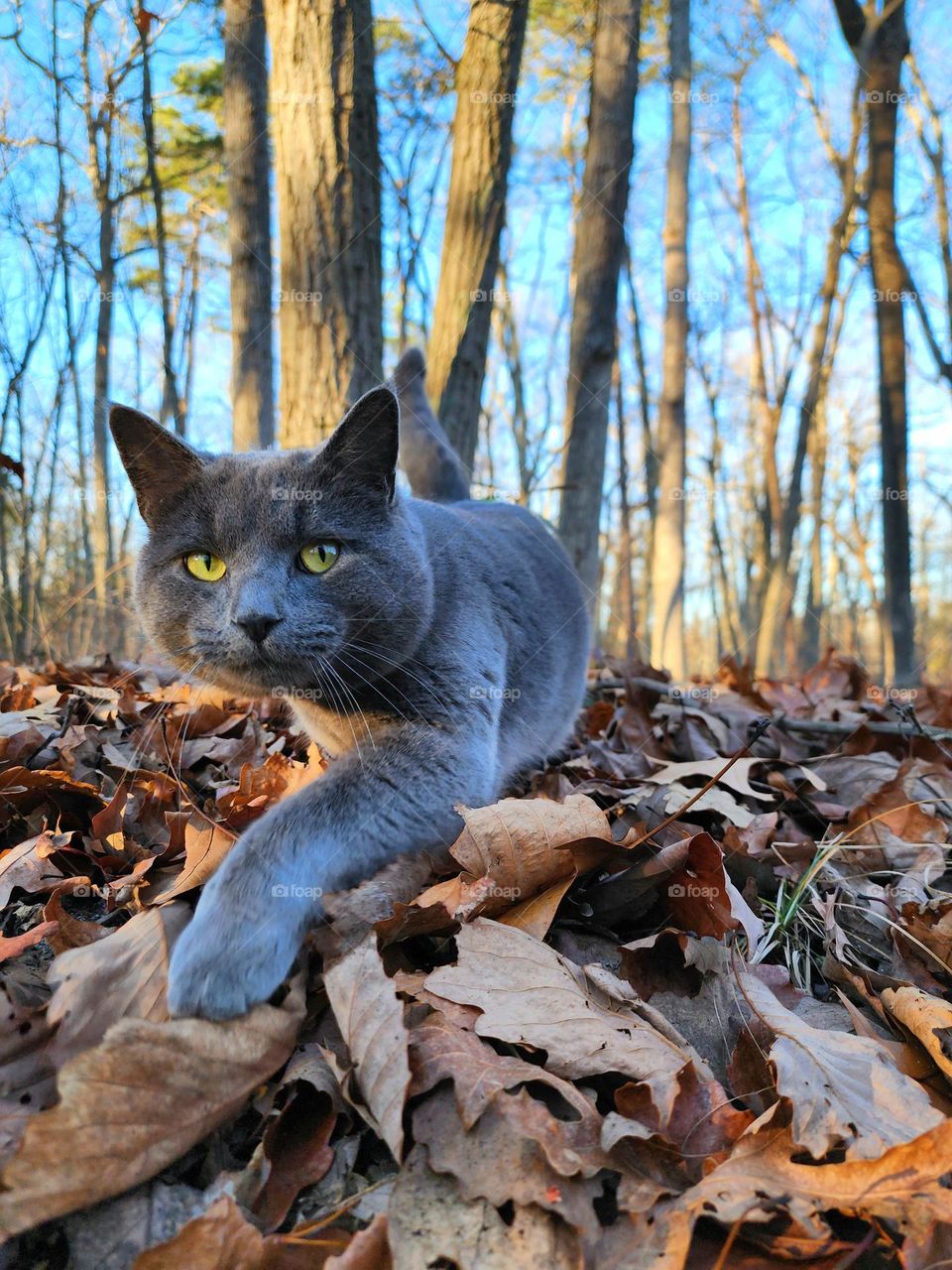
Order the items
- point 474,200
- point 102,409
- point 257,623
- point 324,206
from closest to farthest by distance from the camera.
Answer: point 257,623 < point 324,206 < point 474,200 < point 102,409

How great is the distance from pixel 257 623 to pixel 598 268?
4835mm

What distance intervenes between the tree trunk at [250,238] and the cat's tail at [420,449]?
2099 millimetres

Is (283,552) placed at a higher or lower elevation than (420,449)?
lower

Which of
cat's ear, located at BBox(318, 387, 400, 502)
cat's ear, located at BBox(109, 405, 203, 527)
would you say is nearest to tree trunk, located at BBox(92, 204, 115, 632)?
cat's ear, located at BBox(109, 405, 203, 527)

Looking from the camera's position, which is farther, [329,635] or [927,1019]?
[329,635]

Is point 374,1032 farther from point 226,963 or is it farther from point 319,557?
point 319,557

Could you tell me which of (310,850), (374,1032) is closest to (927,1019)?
(374,1032)

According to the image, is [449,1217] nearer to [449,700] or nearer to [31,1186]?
[31,1186]

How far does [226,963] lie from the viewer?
4.00 ft

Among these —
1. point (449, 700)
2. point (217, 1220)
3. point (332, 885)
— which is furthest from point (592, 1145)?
point (449, 700)

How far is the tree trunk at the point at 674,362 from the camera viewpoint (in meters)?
8.27

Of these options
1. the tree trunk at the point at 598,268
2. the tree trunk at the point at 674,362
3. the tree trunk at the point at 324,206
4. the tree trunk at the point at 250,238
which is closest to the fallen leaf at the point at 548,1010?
the tree trunk at the point at 324,206

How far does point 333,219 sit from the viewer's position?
12.3 ft

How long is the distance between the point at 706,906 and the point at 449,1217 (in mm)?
768
